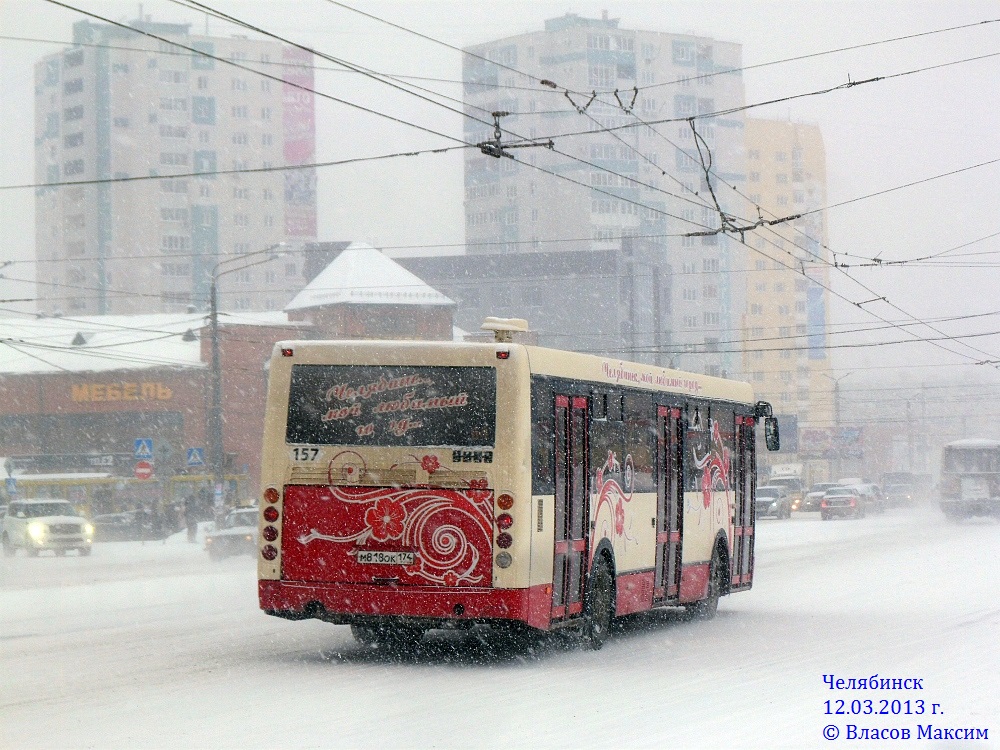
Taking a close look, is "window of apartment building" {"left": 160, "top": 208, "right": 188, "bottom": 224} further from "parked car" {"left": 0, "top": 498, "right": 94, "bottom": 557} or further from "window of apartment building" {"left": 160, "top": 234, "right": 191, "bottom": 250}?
"parked car" {"left": 0, "top": 498, "right": 94, "bottom": 557}

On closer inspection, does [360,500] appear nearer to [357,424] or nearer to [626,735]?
[357,424]

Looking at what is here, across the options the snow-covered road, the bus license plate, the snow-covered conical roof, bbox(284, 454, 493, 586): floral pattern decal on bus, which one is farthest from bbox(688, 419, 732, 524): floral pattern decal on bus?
the snow-covered conical roof

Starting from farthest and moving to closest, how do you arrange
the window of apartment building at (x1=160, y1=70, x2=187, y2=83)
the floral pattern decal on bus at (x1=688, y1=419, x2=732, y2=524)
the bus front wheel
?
the window of apartment building at (x1=160, y1=70, x2=187, y2=83), the bus front wheel, the floral pattern decal on bus at (x1=688, y1=419, x2=732, y2=524)

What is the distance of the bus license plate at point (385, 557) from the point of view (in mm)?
12773

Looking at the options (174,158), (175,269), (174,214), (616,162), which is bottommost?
(175,269)

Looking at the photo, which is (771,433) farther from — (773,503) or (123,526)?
(773,503)

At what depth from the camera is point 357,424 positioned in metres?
13.0

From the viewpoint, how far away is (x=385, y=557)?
12.8m

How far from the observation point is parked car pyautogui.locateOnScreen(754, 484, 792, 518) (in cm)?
6606

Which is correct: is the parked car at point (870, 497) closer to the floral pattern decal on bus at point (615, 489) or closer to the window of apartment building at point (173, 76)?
the floral pattern decal on bus at point (615, 489)

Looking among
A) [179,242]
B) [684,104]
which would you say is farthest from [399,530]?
[684,104]

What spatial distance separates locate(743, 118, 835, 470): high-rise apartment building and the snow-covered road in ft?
449

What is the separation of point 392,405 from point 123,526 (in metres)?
45.6

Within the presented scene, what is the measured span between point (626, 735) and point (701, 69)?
159436 millimetres
